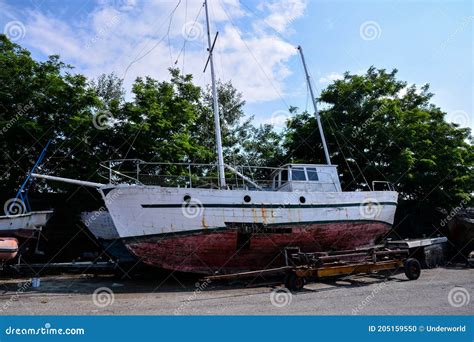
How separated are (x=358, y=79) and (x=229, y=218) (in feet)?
50.5

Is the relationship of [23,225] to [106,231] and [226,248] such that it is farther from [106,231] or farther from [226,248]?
→ [226,248]

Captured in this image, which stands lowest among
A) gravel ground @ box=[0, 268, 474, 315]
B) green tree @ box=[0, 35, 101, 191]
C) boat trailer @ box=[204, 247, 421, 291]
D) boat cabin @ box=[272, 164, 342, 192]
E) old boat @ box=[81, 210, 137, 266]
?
gravel ground @ box=[0, 268, 474, 315]

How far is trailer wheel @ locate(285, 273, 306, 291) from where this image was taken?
10477 mm

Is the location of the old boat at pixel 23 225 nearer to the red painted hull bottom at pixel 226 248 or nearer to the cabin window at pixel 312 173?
the red painted hull bottom at pixel 226 248

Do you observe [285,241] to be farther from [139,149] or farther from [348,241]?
[139,149]

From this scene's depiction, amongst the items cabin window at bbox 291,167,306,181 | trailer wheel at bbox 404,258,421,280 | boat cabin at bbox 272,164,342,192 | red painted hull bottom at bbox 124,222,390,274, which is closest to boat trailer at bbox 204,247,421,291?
trailer wheel at bbox 404,258,421,280

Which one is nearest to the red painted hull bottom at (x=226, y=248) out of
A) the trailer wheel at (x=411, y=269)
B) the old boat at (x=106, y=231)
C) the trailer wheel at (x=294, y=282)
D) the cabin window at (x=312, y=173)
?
the cabin window at (x=312, y=173)

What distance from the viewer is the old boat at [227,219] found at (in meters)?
12.0

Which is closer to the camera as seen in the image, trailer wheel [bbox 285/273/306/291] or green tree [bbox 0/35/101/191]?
trailer wheel [bbox 285/273/306/291]

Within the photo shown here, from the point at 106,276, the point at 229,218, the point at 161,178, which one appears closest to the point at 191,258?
the point at 229,218

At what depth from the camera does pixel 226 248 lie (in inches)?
494

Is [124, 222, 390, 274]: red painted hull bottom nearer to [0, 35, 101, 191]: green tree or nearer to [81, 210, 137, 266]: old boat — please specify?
[81, 210, 137, 266]: old boat

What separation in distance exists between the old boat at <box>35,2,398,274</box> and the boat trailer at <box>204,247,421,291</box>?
1084 millimetres

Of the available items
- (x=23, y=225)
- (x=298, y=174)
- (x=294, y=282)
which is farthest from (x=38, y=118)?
(x=294, y=282)
